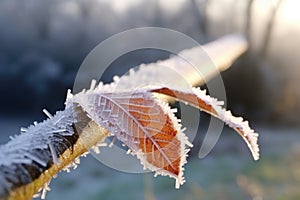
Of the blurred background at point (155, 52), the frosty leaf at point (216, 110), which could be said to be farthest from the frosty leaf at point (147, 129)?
the blurred background at point (155, 52)

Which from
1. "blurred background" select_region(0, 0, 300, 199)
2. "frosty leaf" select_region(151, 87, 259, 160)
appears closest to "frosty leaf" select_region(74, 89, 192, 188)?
"frosty leaf" select_region(151, 87, 259, 160)

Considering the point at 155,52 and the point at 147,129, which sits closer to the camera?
the point at 147,129

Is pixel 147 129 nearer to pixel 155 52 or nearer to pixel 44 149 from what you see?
pixel 44 149

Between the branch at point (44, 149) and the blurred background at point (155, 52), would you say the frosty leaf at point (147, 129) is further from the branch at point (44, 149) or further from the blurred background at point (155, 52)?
the blurred background at point (155, 52)

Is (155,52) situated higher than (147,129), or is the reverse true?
(155,52)

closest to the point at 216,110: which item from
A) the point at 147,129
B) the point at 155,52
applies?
the point at 147,129

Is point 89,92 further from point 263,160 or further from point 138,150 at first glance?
point 263,160

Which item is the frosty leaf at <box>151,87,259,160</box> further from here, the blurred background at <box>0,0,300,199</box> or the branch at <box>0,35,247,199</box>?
the blurred background at <box>0,0,300,199</box>
